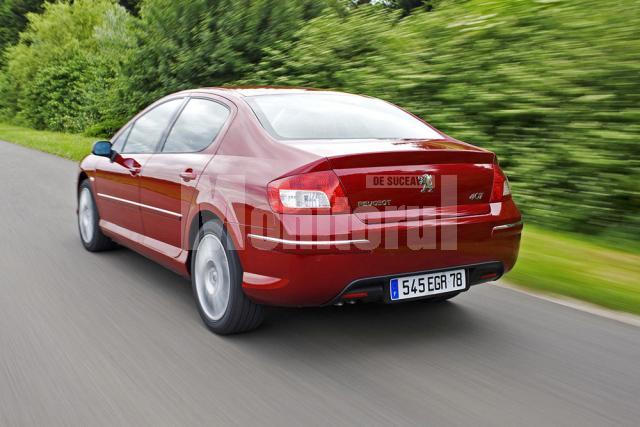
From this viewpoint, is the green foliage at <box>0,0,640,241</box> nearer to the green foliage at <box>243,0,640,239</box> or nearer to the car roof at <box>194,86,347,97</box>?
the green foliage at <box>243,0,640,239</box>

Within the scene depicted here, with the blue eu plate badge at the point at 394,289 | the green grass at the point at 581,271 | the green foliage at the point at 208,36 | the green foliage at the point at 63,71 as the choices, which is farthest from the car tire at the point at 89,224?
the green foliage at the point at 63,71

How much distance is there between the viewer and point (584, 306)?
189 inches

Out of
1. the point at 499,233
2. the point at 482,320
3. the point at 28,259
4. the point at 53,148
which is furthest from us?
the point at 53,148

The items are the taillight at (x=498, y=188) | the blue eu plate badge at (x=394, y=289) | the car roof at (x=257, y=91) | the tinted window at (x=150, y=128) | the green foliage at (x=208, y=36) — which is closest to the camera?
the blue eu plate badge at (x=394, y=289)

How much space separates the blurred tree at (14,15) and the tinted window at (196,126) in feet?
176

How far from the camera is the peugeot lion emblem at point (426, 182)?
3.94 meters

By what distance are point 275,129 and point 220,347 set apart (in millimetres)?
1368

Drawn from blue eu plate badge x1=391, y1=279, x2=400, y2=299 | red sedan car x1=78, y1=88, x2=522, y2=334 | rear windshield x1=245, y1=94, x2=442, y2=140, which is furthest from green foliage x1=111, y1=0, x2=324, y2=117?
blue eu plate badge x1=391, y1=279, x2=400, y2=299

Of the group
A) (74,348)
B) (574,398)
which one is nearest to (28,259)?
(74,348)

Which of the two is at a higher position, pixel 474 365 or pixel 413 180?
pixel 413 180

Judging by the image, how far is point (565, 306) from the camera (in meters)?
4.79

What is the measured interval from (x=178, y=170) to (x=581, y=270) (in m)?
3.18

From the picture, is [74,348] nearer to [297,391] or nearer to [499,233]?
[297,391]

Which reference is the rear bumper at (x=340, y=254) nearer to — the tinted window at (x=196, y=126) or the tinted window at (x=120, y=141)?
the tinted window at (x=196, y=126)
